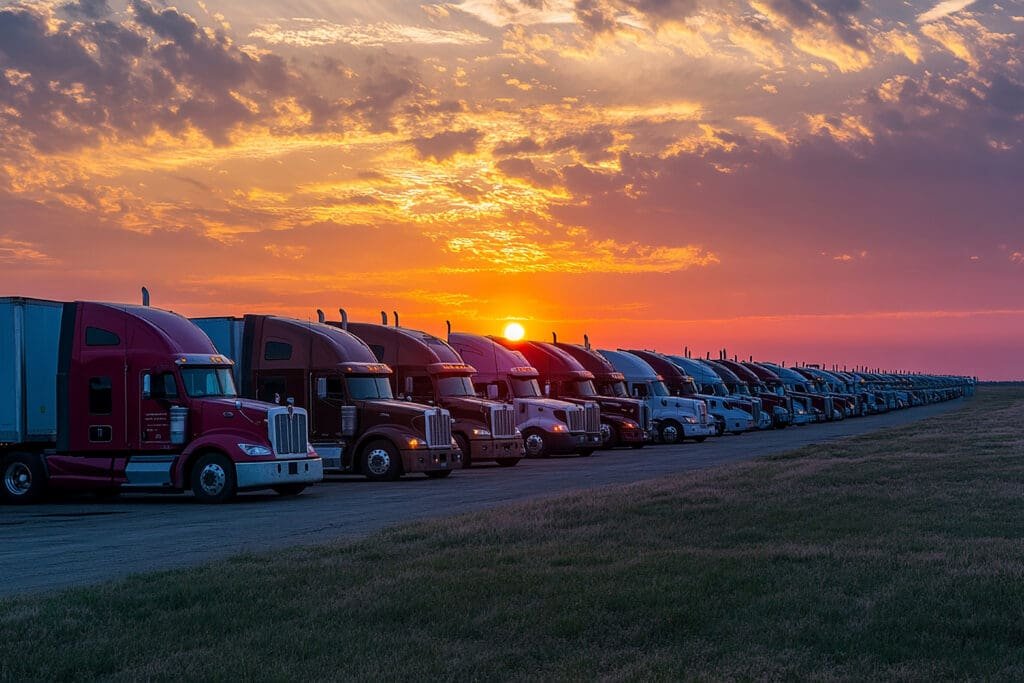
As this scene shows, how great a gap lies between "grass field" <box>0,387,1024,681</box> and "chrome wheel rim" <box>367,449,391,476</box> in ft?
42.0

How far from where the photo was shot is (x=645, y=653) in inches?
320

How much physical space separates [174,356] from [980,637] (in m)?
18.0

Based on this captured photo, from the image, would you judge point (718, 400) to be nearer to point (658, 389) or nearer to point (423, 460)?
point (658, 389)

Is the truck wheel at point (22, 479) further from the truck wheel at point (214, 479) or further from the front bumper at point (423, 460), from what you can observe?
the front bumper at point (423, 460)

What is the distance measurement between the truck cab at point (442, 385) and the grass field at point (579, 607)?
17.1 meters

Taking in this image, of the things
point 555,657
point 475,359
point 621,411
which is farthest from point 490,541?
point 621,411

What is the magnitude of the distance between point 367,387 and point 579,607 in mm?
19583

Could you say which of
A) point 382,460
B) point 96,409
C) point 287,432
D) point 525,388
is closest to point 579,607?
point 287,432

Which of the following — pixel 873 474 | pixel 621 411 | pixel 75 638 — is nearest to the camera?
pixel 75 638

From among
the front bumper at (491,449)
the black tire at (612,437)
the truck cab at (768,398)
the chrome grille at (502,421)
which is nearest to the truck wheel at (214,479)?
the front bumper at (491,449)

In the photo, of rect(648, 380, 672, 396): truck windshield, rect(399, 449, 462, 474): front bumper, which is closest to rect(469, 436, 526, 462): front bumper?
rect(399, 449, 462, 474): front bumper

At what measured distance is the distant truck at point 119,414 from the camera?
75.4 ft

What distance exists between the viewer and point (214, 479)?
22891 millimetres

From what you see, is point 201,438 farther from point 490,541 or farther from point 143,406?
point 490,541
